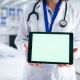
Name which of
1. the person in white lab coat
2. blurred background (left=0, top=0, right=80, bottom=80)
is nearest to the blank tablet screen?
the person in white lab coat

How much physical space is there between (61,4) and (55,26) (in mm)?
131

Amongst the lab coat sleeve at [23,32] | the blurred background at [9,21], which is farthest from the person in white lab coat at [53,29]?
the blurred background at [9,21]

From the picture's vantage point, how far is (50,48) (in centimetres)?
112

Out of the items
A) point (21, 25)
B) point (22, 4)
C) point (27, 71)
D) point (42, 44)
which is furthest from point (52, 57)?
point (22, 4)

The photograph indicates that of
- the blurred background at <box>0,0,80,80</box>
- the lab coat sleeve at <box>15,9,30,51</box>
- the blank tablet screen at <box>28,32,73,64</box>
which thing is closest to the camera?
the blank tablet screen at <box>28,32,73,64</box>

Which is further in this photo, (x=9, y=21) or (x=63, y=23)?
(x=9, y=21)

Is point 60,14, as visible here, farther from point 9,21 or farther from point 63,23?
point 9,21

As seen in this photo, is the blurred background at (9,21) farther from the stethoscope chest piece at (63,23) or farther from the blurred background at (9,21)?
the stethoscope chest piece at (63,23)

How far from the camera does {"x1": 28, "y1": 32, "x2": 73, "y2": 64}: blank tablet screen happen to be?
3.60 ft

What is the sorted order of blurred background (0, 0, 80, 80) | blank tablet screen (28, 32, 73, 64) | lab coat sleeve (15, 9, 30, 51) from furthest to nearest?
1. blurred background (0, 0, 80, 80)
2. lab coat sleeve (15, 9, 30, 51)
3. blank tablet screen (28, 32, 73, 64)

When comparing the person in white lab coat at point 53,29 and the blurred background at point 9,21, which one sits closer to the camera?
the person in white lab coat at point 53,29

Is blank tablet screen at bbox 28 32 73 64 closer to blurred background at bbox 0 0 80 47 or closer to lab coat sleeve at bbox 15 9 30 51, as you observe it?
lab coat sleeve at bbox 15 9 30 51

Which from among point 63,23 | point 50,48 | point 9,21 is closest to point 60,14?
point 63,23

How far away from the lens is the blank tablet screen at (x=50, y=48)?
3.60 ft
